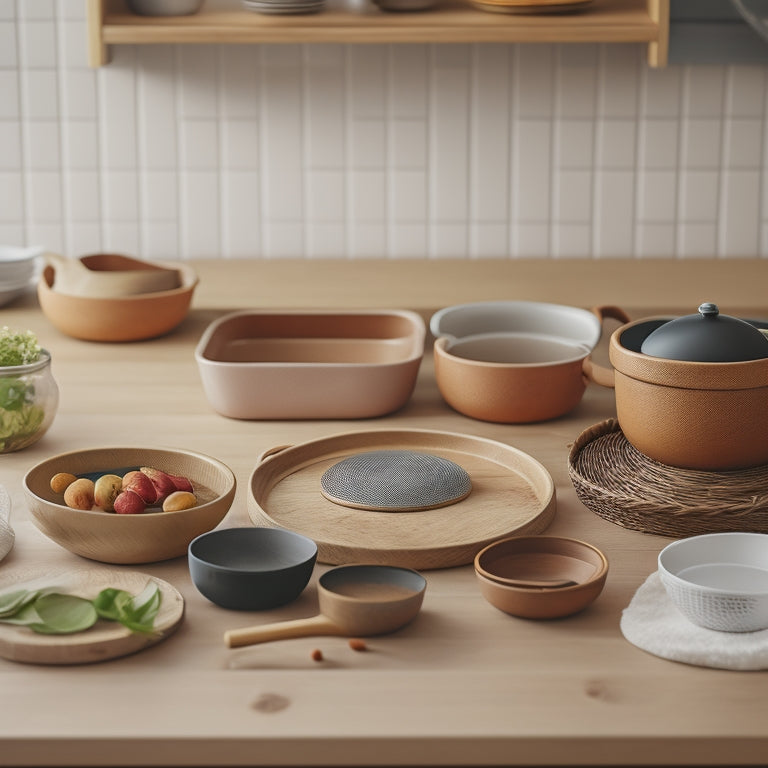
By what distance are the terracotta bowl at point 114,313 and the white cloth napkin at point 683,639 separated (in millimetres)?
1146

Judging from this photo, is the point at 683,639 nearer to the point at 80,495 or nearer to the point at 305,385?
the point at 80,495

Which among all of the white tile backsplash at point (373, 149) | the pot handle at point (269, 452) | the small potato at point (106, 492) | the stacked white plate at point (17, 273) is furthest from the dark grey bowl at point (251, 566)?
the white tile backsplash at point (373, 149)

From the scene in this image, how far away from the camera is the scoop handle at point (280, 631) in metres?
1.00

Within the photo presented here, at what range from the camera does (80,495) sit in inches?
46.9

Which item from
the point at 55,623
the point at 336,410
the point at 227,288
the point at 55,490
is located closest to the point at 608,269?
the point at 227,288

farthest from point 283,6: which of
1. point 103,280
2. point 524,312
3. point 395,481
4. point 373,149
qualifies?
point 395,481

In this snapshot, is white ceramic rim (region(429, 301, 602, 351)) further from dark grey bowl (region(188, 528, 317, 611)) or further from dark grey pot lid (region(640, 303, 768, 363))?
dark grey bowl (region(188, 528, 317, 611))

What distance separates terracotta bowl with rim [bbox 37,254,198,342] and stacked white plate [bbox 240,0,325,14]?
1.85 feet

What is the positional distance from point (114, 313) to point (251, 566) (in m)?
0.94

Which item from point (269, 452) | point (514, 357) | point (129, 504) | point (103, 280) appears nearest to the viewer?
point (129, 504)

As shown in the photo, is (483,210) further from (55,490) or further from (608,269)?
(55,490)

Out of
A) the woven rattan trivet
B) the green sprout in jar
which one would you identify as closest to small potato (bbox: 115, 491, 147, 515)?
the green sprout in jar

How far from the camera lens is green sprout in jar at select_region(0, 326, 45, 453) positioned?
144 centimetres

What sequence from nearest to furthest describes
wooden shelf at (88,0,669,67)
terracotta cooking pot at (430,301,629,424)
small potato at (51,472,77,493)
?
small potato at (51,472,77,493) → terracotta cooking pot at (430,301,629,424) → wooden shelf at (88,0,669,67)
